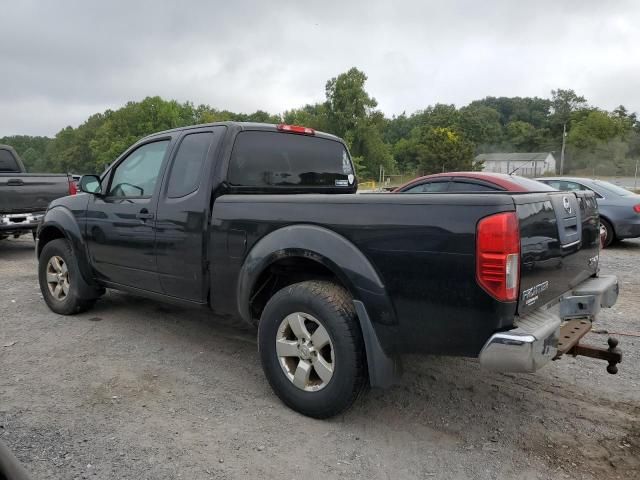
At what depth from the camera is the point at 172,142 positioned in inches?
168

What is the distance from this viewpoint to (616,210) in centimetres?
997

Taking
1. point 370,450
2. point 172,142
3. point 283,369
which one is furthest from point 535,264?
point 172,142

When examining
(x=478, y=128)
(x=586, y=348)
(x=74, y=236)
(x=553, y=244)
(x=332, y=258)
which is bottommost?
(x=586, y=348)

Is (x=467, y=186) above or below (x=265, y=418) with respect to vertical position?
above

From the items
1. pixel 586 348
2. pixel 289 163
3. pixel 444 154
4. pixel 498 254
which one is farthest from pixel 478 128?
pixel 498 254

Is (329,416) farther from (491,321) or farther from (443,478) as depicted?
(491,321)

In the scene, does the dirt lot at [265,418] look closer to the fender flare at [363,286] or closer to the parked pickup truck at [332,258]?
the parked pickup truck at [332,258]

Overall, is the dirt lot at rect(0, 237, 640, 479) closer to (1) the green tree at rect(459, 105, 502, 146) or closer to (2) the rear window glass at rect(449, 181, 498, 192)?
(2) the rear window glass at rect(449, 181, 498, 192)

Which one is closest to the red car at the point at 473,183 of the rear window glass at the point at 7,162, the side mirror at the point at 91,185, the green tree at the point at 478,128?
the side mirror at the point at 91,185

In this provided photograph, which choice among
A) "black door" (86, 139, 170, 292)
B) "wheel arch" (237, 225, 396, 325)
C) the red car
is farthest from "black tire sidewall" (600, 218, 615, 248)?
"black door" (86, 139, 170, 292)

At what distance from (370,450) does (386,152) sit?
69.9 m

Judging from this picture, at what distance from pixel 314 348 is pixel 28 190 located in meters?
7.82

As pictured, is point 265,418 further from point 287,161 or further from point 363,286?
point 287,161

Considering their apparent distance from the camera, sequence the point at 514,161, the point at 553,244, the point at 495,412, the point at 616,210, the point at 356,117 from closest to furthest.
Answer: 1. the point at 553,244
2. the point at 495,412
3. the point at 616,210
4. the point at 356,117
5. the point at 514,161
